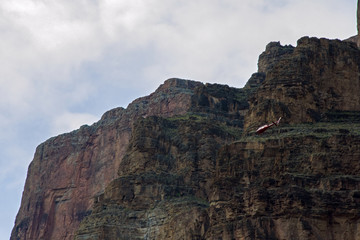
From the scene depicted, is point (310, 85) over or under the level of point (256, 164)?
over

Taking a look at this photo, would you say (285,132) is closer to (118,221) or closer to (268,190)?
(268,190)

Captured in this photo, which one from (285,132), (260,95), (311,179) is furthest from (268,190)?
(260,95)

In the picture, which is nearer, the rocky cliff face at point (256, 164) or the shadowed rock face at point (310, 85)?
the rocky cliff face at point (256, 164)

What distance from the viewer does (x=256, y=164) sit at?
114 meters

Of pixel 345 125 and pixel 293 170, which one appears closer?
pixel 293 170

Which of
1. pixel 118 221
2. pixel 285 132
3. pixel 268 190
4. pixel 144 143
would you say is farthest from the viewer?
pixel 144 143

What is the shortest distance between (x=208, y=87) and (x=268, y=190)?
57741mm

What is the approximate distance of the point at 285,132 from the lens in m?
118

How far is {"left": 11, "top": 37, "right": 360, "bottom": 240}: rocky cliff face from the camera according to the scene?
349 feet

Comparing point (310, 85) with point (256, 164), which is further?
point (310, 85)

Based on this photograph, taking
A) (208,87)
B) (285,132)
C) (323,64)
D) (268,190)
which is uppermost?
(208,87)

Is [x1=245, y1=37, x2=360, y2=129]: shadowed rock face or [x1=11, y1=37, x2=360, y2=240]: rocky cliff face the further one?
[x1=245, y1=37, x2=360, y2=129]: shadowed rock face

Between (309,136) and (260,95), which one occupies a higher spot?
(260,95)

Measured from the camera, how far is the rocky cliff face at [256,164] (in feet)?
349
